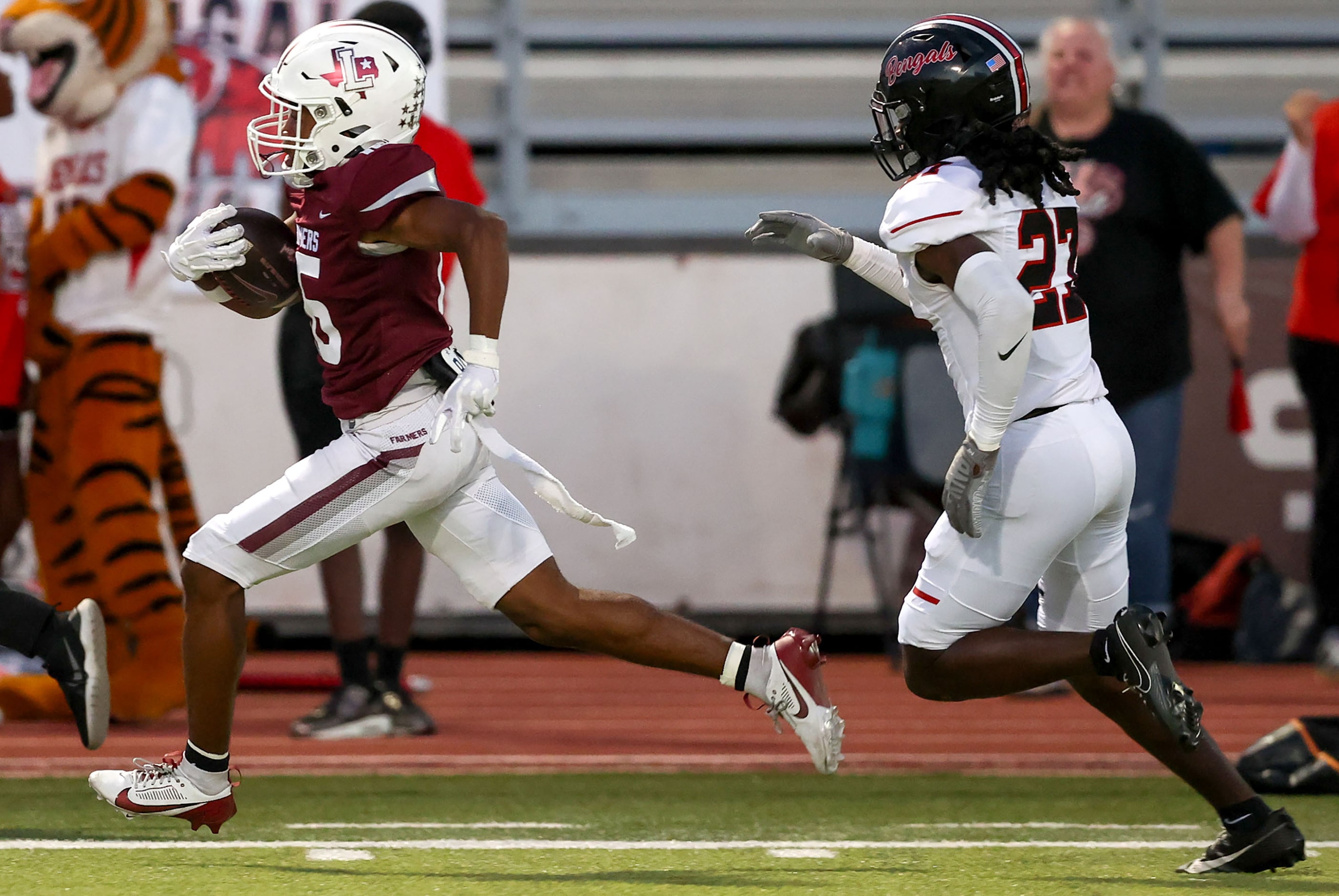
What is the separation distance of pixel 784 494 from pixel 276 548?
4.11 m

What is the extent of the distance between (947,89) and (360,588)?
2.52m

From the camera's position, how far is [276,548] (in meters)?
3.43

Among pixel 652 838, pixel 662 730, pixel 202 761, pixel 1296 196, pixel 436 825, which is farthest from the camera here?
pixel 1296 196

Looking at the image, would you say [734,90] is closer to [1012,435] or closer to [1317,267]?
[1317,267]

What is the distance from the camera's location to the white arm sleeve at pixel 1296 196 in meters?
6.18

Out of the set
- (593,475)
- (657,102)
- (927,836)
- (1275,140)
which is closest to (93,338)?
(593,475)

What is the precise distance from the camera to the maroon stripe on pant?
341 centimetres

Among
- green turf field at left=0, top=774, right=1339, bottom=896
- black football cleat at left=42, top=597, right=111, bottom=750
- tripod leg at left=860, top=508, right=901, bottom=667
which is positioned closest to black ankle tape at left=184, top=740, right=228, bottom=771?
green turf field at left=0, top=774, right=1339, bottom=896

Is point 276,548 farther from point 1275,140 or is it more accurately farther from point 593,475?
point 1275,140

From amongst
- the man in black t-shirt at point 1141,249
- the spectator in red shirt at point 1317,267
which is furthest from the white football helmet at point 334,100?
the spectator in red shirt at point 1317,267

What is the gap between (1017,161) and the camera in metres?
3.34

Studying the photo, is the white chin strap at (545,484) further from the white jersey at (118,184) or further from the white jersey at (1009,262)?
the white jersey at (118,184)

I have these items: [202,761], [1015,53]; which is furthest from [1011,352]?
[202,761]

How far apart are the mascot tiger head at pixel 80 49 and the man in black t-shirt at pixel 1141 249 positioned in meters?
2.65
